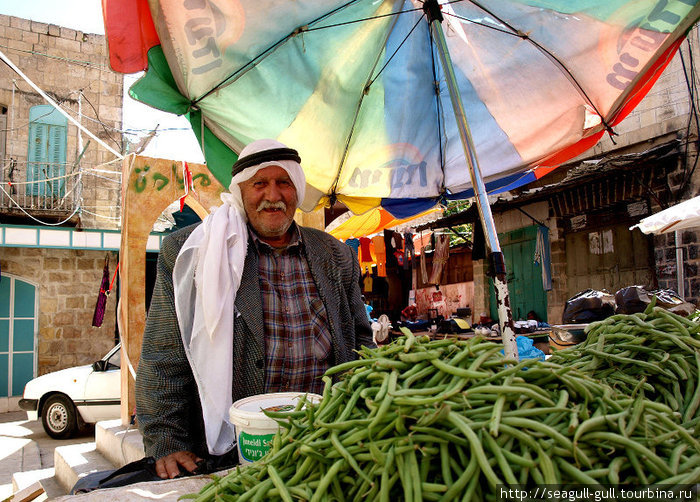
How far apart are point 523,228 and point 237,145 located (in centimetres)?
907

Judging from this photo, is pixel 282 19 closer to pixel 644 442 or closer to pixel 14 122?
pixel 644 442

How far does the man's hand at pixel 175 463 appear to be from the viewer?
5.81 ft

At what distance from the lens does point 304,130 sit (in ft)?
10.6

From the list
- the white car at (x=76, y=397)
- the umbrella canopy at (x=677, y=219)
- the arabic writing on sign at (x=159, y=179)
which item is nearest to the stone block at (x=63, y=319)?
the white car at (x=76, y=397)

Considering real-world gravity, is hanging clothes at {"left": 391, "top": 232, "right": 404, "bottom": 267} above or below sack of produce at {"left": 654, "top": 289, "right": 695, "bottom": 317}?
above

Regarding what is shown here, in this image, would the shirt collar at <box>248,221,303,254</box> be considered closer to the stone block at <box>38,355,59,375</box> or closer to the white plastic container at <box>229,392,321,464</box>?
the white plastic container at <box>229,392,321,464</box>

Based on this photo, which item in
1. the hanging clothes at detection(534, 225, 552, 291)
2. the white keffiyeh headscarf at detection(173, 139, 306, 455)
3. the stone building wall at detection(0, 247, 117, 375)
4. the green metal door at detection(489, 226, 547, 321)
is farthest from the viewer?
the stone building wall at detection(0, 247, 117, 375)

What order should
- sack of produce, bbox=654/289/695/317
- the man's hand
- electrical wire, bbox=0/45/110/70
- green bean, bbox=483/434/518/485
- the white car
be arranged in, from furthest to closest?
electrical wire, bbox=0/45/110/70 < the white car < sack of produce, bbox=654/289/695/317 < the man's hand < green bean, bbox=483/434/518/485

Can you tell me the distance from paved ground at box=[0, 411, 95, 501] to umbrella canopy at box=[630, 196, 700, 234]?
7.46 meters

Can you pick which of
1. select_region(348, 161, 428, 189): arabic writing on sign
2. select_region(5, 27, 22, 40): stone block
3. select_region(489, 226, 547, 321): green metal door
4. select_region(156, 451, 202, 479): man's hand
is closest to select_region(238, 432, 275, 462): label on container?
select_region(156, 451, 202, 479): man's hand

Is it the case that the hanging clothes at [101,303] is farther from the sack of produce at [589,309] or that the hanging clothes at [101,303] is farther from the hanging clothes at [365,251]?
the sack of produce at [589,309]

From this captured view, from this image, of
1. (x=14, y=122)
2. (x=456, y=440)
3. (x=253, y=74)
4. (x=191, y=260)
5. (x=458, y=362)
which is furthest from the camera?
(x=14, y=122)

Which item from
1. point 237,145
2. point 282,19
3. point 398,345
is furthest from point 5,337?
point 398,345

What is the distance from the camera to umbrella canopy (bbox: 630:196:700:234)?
16.6 ft
